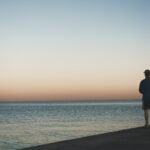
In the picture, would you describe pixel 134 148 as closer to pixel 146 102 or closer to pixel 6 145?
pixel 146 102

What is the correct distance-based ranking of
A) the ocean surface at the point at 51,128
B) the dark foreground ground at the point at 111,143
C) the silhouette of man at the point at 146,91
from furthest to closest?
1. the ocean surface at the point at 51,128
2. the silhouette of man at the point at 146,91
3. the dark foreground ground at the point at 111,143

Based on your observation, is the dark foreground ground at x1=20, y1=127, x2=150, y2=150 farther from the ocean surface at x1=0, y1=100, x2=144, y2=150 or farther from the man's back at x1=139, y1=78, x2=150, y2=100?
the ocean surface at x1=0, y1=100, x2=144, y2=150

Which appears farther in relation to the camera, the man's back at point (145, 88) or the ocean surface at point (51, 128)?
the ocean surface at point (51, 128)

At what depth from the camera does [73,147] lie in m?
12.4

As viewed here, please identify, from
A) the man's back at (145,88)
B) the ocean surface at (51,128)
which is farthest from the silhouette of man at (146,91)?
the ocean surface at (51,128)

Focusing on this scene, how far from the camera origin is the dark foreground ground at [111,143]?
1207 centimetres

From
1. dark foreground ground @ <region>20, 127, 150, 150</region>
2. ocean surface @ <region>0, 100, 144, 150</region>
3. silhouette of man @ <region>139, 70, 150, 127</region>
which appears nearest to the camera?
dark foreground ground @ <region>20, 127, 150, 150</region>

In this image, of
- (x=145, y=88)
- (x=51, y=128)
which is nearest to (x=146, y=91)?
(x=145, y=88)

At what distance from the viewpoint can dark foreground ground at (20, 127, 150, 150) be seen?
Result: 1207 cm

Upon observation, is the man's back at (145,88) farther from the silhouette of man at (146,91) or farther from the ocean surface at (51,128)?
the ocean surface at (51,128)

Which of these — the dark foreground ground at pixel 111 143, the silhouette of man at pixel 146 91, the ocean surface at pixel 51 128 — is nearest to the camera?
the dark foreground ground at pixel 111 143

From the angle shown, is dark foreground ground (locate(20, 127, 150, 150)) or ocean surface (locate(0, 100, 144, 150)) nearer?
dark foreground ground (locate(20, 127, 150, 150))

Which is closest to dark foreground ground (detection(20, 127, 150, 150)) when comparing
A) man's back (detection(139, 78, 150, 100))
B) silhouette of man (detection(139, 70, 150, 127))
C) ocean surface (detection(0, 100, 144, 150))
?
silhouette of man (detection(139, 70, 150, 127))

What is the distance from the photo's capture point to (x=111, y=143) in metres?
12.8
